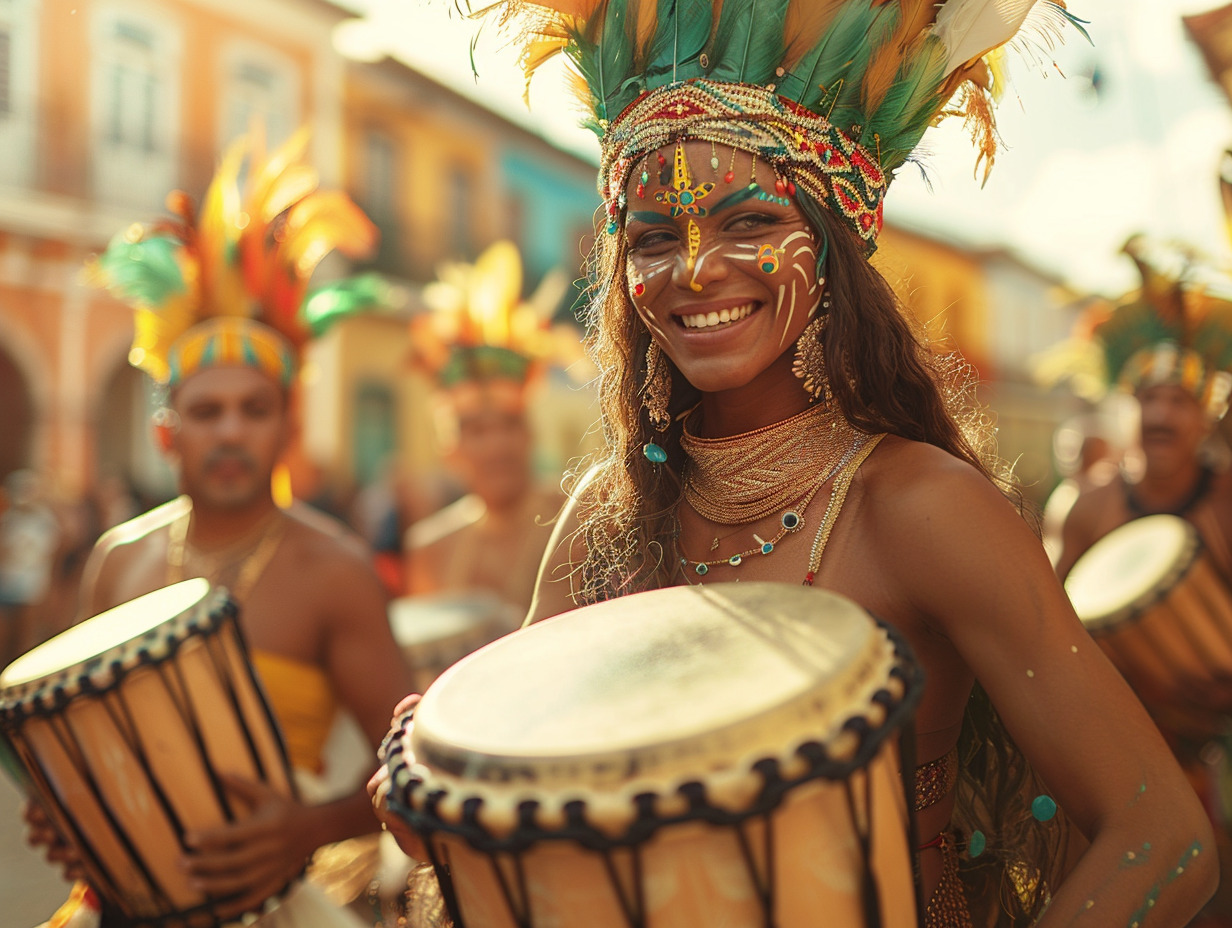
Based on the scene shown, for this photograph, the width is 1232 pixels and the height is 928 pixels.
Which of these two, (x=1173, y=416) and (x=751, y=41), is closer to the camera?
(x=751, y=41)

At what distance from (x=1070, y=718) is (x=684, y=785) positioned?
67 cm

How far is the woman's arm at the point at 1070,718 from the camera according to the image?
150 centimetres

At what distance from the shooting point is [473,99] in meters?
20.4

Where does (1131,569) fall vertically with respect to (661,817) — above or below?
below

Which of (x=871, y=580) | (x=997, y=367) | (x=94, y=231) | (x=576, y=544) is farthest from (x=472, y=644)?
(x=997, y=367)

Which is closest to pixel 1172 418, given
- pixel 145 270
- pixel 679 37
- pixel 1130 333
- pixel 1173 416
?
pixel 1173 416

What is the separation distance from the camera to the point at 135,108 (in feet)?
49.8

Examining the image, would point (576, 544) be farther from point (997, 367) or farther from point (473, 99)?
point (997, 367)

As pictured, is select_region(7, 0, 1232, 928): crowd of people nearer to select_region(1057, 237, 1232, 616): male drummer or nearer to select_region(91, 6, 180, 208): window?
select_region(1057, 237, 1232, 616): male drummer

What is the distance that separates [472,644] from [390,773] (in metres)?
3.58

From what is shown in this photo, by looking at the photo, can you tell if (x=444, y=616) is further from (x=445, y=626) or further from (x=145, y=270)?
(x=145, y=270)

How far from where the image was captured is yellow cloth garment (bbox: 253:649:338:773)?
10.6ft

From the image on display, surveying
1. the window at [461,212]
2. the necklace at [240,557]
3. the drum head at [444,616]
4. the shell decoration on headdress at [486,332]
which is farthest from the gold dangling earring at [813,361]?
the window at [461,212]

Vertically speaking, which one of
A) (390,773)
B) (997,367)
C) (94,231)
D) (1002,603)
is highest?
(1002,603)
